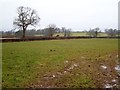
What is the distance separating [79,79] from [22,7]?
260 feet

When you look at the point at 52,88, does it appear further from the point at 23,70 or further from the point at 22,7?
the point at 22,7

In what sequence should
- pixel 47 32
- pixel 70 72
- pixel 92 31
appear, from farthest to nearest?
pixel 92 31, pixel 47 32, pixel 70 72

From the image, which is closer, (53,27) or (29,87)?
(29,87)

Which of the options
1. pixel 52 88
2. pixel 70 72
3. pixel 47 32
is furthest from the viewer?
pixel 47 32

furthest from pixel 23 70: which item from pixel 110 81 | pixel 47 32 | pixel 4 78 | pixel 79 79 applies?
pixel 47 32

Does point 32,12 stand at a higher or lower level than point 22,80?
higher

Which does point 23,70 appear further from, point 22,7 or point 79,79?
point 22,7

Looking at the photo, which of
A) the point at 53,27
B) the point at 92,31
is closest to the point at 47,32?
the point at 53,27

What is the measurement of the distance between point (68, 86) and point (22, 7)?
80.3m

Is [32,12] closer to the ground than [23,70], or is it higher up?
higher up

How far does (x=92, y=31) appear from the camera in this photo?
154 m

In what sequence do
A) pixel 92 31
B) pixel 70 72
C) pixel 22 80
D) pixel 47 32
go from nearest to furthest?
pixel 22 80
pixel 70 72
pixel 47 32
pixel 92 31

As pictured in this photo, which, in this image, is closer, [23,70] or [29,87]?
[29,87]

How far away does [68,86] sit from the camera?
33.3 feet
